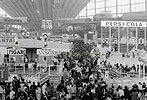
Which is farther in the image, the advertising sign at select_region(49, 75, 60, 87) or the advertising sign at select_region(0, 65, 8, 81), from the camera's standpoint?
the advertising sign at select_region(49, 75, 60, 87)

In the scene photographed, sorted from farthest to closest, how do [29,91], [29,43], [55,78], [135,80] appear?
[29,43]
[135,80]
[55,78]
[29,91]

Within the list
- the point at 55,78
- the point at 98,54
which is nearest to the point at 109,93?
the point at 55,78

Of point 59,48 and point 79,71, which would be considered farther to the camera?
point 59,48

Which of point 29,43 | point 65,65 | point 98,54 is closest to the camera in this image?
point 65,65

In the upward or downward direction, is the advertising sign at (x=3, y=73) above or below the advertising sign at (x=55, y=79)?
above

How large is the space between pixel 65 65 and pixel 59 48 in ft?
44.7

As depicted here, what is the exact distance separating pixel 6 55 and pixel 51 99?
14.4m

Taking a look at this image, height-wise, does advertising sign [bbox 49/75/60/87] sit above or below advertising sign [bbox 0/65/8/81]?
below

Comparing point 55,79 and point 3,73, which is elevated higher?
point 3,73

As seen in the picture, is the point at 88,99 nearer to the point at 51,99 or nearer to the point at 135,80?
the point at 51,99

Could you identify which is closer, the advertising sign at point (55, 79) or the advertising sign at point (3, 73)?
the advertising sign at point (3, 73)

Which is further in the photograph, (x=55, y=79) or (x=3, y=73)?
(x=55, y=79)

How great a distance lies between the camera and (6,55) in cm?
2611

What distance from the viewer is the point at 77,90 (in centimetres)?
1424
